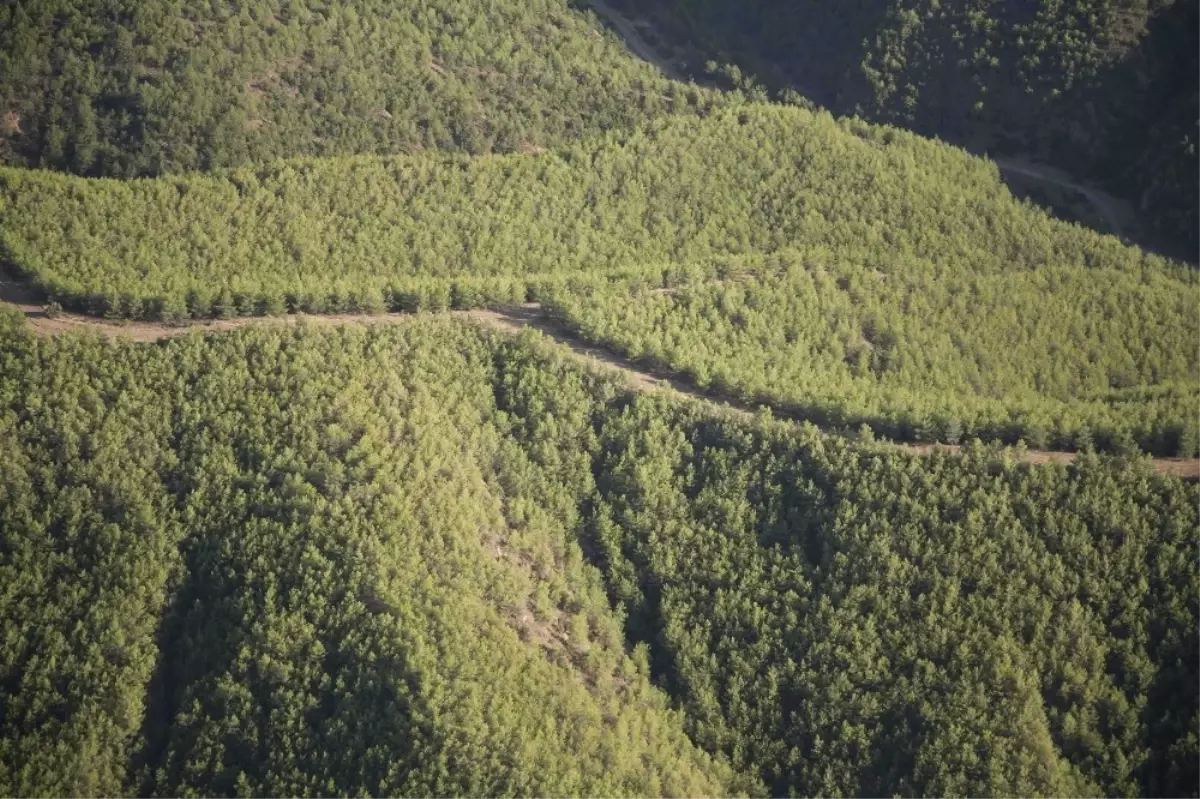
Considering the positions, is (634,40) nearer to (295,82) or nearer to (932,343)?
(295,82)

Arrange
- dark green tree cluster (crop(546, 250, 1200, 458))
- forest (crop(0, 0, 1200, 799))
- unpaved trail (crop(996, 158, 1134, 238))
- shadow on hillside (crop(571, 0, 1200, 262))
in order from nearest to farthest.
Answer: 1. forest (crop(0, 0, 1200, 799))
2. dark green tree cluster (crop(546, 250, 1200, 458))
3. shadow on hillside (crop(571, 0, 1200, 262))
4. unpaved trail (crop(996, 158, 1134, 238))

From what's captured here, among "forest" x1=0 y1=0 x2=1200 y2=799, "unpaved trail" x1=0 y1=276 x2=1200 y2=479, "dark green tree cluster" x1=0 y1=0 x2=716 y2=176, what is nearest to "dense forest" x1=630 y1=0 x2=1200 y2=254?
"forest" x1=0 y1=0 x2=1200 y2=799

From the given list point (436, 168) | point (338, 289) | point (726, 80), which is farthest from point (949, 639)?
point (726, 80)

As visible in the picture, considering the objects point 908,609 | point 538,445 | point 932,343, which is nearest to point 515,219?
point 538,445

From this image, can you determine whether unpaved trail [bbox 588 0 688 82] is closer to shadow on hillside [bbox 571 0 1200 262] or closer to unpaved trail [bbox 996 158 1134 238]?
shadow on hillside [bbox 571 0 1200 262]

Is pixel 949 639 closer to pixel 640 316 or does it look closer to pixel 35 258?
pixel 640 316
